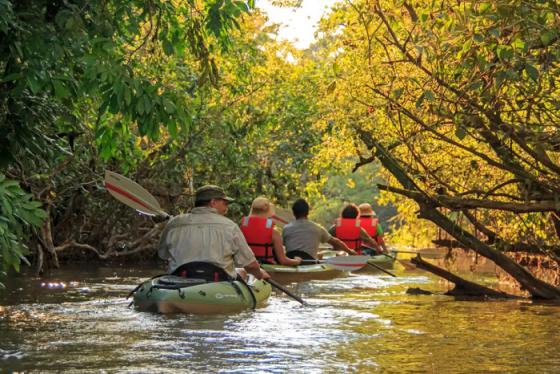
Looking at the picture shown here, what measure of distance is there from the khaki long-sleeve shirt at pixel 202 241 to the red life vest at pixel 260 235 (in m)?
3.10

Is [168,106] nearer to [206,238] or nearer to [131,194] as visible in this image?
[206,238]

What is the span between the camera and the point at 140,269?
19484 millimetres

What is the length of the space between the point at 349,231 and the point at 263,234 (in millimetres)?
4756

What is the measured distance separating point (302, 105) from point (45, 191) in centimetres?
578

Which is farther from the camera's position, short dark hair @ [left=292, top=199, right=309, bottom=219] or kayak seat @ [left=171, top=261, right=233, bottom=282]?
short dark hair @ [left=292, top=199, right=309, bottom=219]

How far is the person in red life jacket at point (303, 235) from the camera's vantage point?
15516 mm

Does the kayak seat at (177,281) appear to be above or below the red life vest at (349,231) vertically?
below

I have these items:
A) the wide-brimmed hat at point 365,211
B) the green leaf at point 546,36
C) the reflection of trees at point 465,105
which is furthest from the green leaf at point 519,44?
the wide-brimmed hat at point 365,211

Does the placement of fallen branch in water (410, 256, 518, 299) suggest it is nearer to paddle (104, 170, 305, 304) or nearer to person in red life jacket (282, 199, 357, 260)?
paddle (104, 170, 305, 304)

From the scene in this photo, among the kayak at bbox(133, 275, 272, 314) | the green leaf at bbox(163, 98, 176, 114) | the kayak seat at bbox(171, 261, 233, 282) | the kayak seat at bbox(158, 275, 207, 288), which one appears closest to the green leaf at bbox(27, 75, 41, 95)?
the green leaf at bbox(163, 98, 176, 114)

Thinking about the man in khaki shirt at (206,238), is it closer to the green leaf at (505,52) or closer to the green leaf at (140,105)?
the green leaf at (140,105)

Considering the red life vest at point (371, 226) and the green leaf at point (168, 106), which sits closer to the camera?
the green leaf at point (168, 106)

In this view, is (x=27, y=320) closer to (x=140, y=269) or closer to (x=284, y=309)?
(x=284, y=309)

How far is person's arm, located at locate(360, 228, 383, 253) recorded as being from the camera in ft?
63.4
